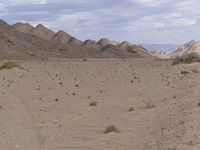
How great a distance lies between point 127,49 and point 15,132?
168800 mm

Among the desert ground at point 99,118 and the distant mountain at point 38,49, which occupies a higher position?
the desert ground at point 99,118

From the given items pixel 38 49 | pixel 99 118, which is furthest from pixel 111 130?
pixel 38 49

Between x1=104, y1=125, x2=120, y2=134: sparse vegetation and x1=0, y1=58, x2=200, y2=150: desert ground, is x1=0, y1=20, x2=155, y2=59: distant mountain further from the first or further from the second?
x1=104, y1=125, x2=120, y2=134: sparse vegetation

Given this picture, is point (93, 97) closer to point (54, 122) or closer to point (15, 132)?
point (54, 122)

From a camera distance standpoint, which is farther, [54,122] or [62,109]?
[62,109]

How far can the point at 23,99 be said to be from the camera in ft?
117

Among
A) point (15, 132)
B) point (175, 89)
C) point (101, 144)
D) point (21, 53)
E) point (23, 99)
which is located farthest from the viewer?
point (21, 53)

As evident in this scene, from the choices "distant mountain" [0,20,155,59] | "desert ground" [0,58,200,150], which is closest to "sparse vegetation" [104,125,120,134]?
"desert ground" [0,58,200,150]

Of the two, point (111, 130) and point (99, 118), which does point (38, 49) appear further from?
point (111, 130)

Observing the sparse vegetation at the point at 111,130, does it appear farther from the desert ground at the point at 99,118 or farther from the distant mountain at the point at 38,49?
the distant mountain at the point at 38,49

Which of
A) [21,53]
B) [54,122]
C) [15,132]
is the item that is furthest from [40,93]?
[21,53]

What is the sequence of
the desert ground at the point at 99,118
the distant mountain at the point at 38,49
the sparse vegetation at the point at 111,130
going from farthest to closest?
the distant mountain at the point at 38,49, the sparse vegetation at the point at 111,130, the desert ground at the point at 99,118

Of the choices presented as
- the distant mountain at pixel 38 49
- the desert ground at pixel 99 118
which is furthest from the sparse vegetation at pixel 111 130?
the distant mountain at pixel 38 49

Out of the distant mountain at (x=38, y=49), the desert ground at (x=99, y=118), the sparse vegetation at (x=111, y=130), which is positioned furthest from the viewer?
the distant mountain at (x=38, y=49)
